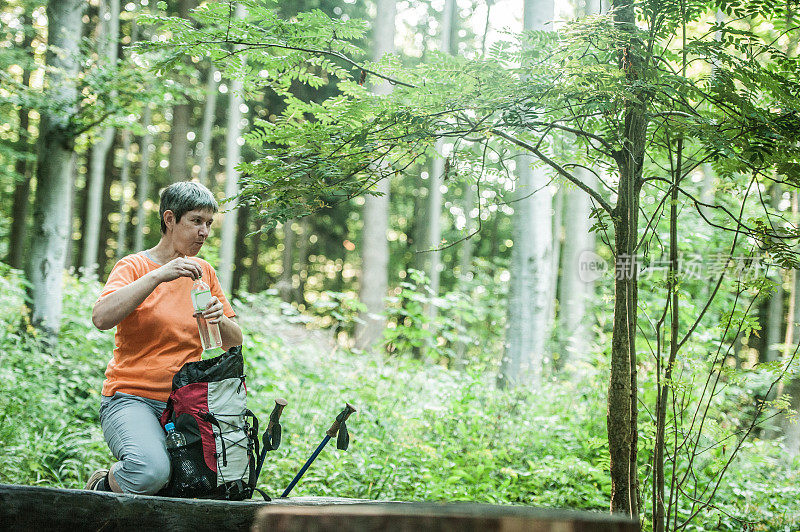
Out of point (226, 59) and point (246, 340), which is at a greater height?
point (226, 59)

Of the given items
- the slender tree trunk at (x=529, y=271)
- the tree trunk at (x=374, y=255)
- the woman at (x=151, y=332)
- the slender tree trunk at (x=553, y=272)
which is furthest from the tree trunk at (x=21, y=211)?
the woman at (x=151, y=332)

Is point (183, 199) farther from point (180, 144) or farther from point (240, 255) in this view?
point (240, 255)

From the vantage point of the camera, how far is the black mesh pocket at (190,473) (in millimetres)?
2645

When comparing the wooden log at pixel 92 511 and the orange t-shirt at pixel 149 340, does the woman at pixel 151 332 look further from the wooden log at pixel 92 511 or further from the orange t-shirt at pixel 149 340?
the wooden log at pixel 92 511

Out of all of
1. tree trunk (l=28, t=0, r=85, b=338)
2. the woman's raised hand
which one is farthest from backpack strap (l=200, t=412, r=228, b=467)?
tree trunk (l=28, t=0, r=85, b=338)

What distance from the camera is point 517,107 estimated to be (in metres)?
2.68

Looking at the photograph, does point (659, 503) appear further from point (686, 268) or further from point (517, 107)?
point (517, 107)

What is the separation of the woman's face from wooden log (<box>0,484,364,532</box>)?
1227mm

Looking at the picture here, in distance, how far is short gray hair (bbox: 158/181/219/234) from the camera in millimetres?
2934

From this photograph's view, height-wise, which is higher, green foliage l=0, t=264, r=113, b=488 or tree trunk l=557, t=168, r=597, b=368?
tree trunk l=557, t=168, r=597, b=368

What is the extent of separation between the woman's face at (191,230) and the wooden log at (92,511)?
1227mm

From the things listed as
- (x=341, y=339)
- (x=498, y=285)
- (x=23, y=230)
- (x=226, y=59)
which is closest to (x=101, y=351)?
(x=341, y=339)

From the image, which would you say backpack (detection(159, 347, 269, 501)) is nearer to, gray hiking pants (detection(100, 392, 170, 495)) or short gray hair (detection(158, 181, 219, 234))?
gray hiking pants (detection(100, 392, 170, 495))

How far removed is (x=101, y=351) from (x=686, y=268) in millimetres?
6062
